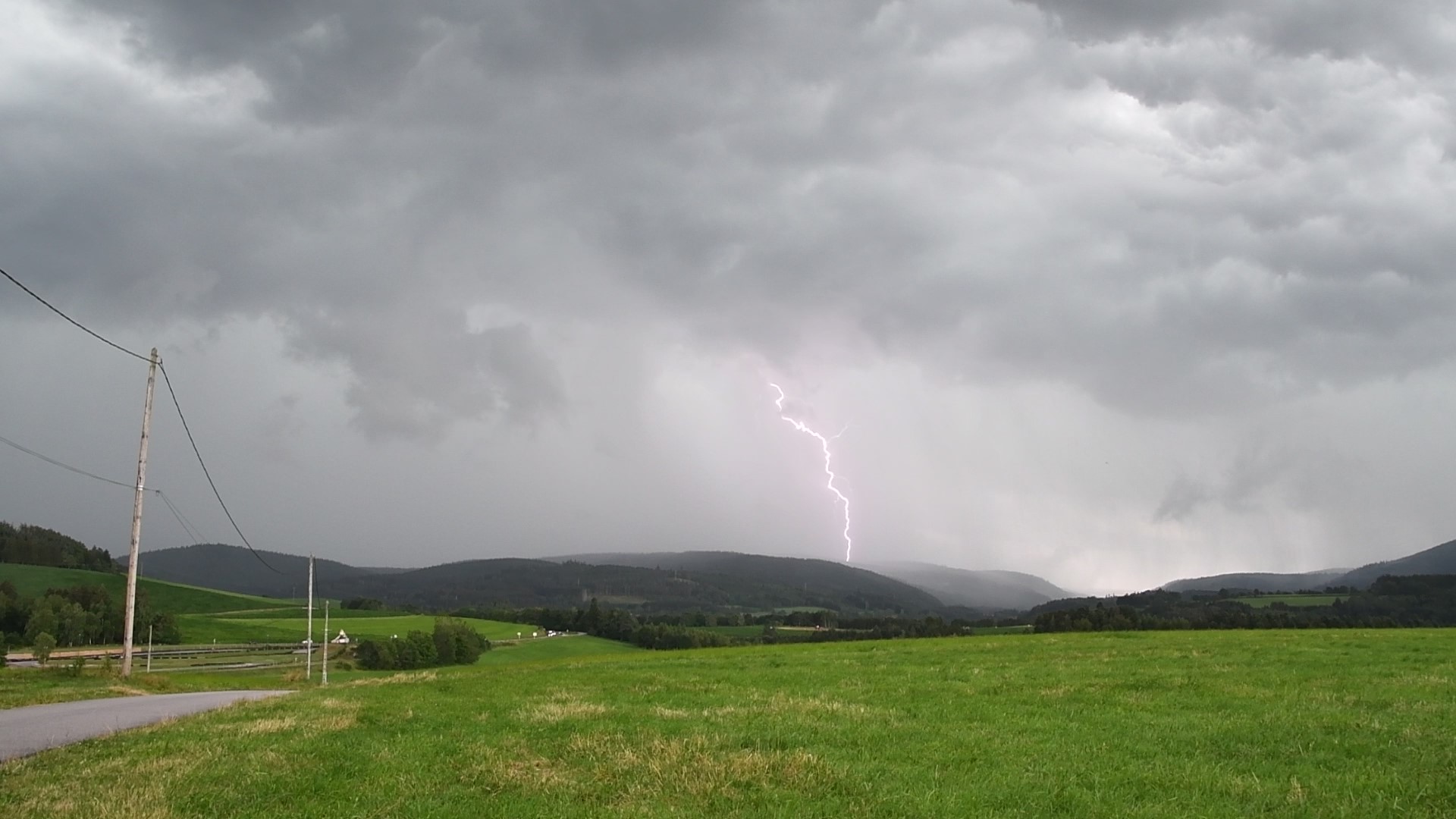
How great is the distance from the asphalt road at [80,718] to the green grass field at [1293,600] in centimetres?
15639

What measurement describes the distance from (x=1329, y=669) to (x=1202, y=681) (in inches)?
266

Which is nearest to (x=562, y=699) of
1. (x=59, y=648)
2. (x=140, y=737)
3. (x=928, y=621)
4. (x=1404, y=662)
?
(x=140, y=737)

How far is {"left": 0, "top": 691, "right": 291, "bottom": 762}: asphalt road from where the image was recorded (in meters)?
18.6

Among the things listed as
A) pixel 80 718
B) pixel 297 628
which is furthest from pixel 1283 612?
pixel 297 628

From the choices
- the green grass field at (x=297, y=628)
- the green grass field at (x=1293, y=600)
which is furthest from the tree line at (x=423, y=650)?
the green grass field at (x=1293, y=600)

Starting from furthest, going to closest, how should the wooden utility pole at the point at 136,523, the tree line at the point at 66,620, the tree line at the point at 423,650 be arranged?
the tree line at the point at 66,620, the tree line at the point at 423,650, the wooden utility pole at the point at 136,523

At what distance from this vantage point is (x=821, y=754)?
13.4 metres

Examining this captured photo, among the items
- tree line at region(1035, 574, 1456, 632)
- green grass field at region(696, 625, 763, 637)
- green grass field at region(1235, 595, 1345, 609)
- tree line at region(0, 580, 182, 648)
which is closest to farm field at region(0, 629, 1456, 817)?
tree line at region(1035, 574, 1456, 632)

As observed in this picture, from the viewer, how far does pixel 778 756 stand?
41.9ft

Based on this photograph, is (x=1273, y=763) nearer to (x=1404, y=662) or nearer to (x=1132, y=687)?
(x=1132, y=687)

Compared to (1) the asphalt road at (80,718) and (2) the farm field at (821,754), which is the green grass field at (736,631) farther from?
(2) the farm field at (821,754)

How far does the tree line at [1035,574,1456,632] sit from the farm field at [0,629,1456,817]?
68.3 meters

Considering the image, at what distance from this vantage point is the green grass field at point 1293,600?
150m

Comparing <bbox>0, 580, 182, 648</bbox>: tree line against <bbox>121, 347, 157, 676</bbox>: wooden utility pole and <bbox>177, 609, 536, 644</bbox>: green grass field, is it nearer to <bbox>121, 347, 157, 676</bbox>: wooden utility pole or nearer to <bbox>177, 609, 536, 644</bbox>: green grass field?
<bbox>177, 609, 536, 644</bbox>: green grass field
